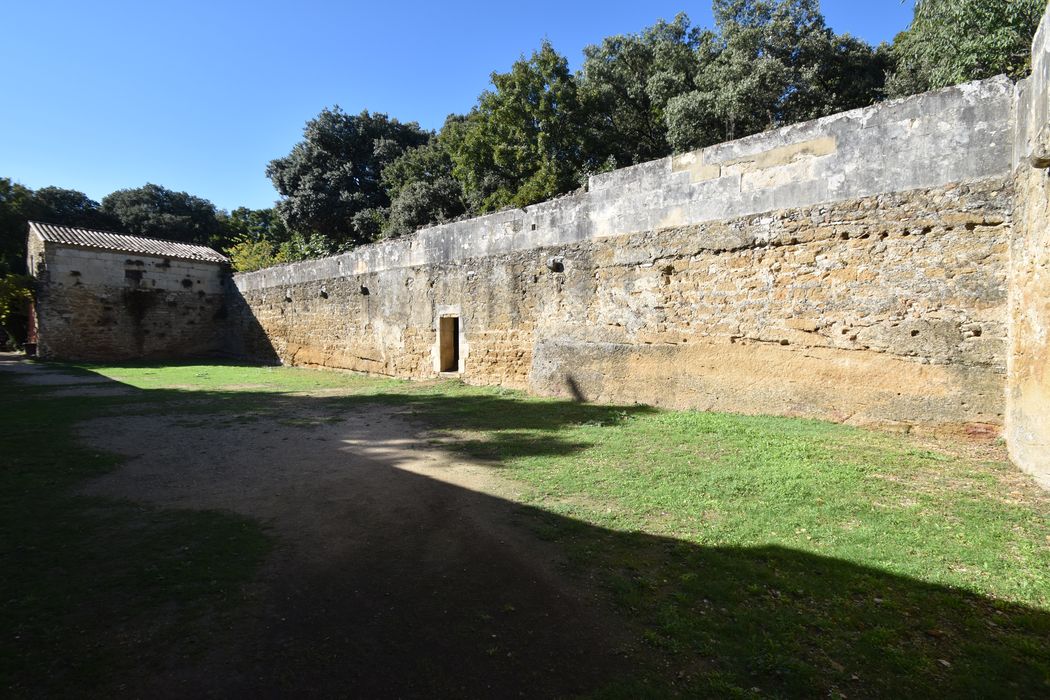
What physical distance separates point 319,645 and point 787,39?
22562 mm

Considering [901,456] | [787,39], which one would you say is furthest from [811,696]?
[787,39]

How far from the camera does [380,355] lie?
43.3ft

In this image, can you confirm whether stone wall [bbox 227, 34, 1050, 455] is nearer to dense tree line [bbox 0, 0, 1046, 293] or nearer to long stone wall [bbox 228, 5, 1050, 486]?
long stone wall [bbox 228, 5, 1050, 486]

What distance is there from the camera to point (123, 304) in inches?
751

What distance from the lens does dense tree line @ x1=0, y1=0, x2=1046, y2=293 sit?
1377 cm

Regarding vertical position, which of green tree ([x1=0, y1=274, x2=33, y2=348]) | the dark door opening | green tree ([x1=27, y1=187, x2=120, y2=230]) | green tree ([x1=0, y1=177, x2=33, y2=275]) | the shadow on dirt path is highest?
green tree ([x1=27, y1=187, x2=120, y2=230])

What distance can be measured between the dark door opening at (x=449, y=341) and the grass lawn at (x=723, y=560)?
591 cm

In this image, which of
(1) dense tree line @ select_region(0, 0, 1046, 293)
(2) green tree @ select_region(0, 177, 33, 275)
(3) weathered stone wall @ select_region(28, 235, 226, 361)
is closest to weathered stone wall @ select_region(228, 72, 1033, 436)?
(1) dense tree line @ select_region(0, 0, 1046, 293)

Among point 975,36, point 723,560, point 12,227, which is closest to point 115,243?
point 12,227

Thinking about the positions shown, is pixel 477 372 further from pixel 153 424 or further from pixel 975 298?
pixel 975 298

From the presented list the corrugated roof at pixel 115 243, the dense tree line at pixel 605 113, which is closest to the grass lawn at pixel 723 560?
the dense tree line at pixel 605 113

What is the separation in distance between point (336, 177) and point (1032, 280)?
29.1 m

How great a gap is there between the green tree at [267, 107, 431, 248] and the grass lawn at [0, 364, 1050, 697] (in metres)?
24.1

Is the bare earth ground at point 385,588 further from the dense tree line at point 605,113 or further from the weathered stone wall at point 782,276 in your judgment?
the dense tree line at point 605,113
